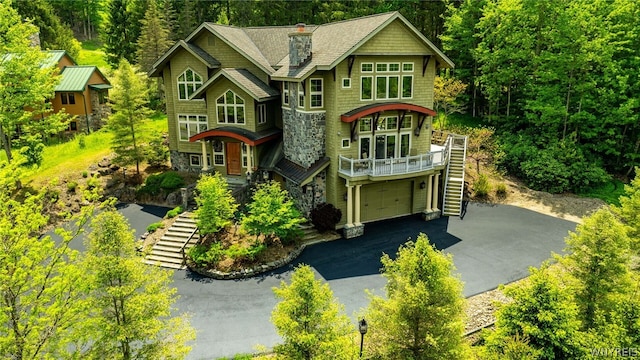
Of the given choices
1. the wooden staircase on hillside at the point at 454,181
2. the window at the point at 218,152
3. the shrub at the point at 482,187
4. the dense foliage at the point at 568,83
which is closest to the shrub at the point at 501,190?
the shrub at the point at 482,187

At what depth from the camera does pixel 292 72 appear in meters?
21.0

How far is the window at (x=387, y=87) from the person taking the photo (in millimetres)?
20677

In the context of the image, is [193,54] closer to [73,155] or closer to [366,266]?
[73,155]

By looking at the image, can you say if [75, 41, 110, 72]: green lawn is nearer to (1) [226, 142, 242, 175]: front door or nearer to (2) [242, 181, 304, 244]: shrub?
(1) [226, 142, 242, 175]: front door

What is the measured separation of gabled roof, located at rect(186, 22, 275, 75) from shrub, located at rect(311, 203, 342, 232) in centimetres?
851

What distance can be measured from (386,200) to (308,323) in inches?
553

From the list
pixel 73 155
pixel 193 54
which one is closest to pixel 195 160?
pixel 193 54

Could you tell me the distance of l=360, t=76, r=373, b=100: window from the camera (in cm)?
2031

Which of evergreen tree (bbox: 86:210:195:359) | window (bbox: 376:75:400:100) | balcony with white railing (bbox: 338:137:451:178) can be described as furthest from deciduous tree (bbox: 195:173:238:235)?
window (bbox: 376:75:400:100)

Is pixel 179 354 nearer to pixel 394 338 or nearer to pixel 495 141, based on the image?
pixel 394 338

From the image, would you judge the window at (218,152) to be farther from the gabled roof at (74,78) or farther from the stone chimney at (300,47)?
the gabled roof at (74,78)

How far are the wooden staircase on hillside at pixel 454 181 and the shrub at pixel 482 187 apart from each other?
1.16m

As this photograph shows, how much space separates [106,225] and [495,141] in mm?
27027

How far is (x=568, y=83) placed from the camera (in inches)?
1053
